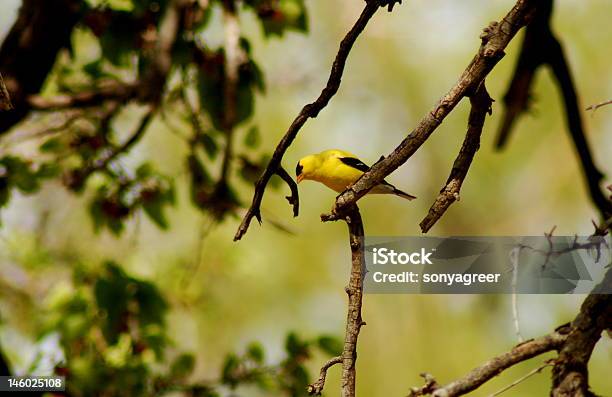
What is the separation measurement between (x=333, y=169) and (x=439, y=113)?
572mm

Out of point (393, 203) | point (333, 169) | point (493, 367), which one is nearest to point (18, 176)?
A: point (333, 169)

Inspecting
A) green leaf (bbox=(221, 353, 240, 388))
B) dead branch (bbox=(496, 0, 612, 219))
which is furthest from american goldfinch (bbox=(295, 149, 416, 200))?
green leaf (bbox=(221, 353, 240, 388))

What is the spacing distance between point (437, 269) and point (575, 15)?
10.2 meters

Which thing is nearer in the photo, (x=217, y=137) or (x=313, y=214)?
(x=217, y=137)

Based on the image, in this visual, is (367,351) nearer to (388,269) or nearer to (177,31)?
(177,31)

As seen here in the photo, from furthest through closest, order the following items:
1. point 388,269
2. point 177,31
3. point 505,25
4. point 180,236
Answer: point 180,236, point 177,31, point 388,269, point 505,25

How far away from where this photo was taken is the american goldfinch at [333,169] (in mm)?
2031

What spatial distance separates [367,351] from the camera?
411 inches

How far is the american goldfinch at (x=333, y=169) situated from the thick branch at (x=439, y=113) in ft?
1.40

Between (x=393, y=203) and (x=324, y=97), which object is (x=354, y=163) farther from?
(x=393, y=203)

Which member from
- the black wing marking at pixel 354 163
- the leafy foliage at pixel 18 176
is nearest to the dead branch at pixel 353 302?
the black wing marking at pixel 354 163

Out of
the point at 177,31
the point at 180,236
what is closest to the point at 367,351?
the point at 180,236

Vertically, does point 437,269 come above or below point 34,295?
below

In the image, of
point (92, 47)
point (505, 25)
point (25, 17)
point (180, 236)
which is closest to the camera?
point (505, 25)
